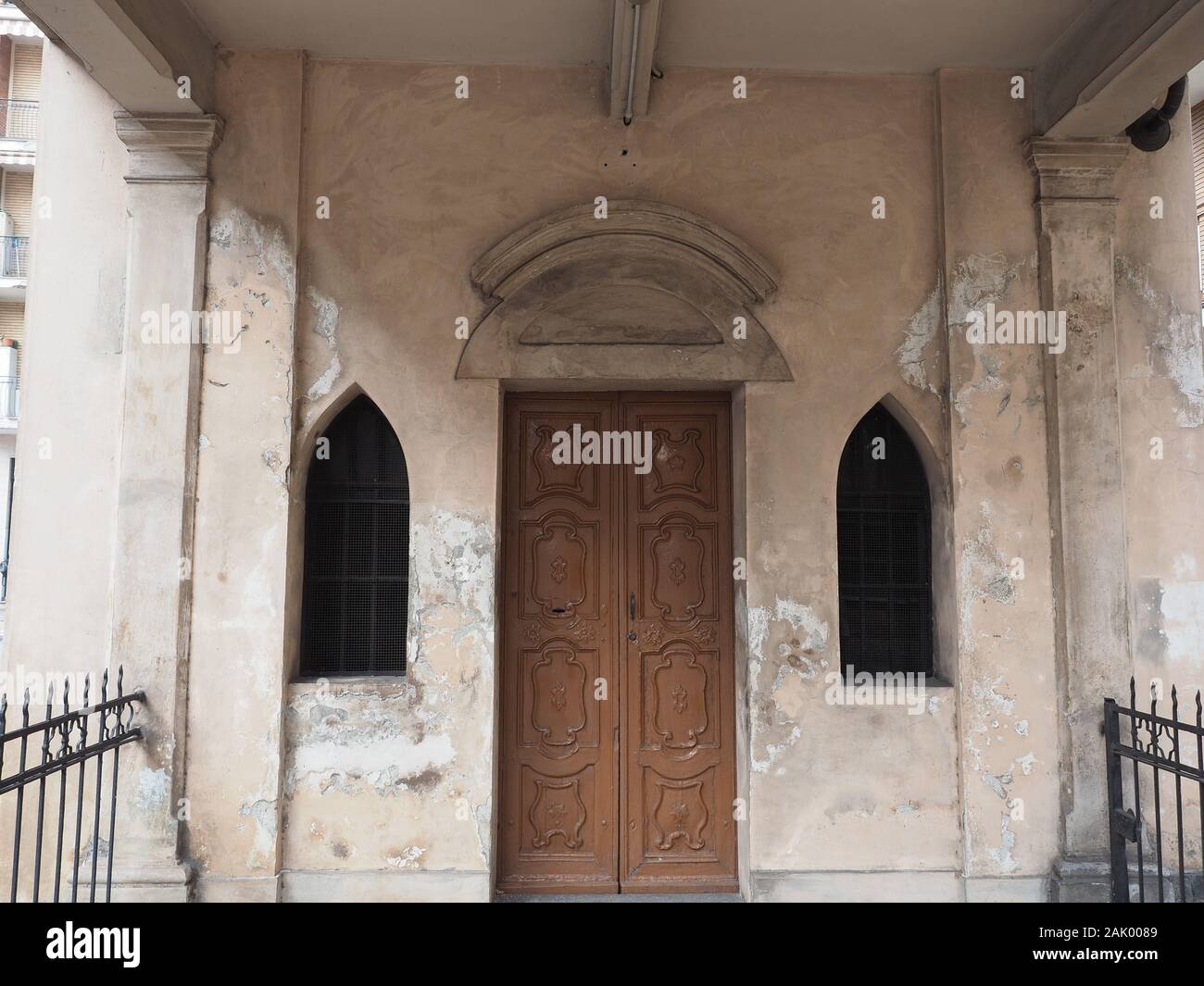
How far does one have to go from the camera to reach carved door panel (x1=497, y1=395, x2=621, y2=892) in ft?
15.1

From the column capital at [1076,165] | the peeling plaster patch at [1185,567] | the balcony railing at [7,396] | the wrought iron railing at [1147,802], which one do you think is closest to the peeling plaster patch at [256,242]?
the column capital at [1076,165]

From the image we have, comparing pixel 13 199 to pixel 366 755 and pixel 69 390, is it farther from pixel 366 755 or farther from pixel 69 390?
pixel 366 755

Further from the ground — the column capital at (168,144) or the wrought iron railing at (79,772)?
the column capital at (168,144)

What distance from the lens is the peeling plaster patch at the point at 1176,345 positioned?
A: 15.1 feet

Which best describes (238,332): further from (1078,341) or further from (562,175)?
(1078,341)

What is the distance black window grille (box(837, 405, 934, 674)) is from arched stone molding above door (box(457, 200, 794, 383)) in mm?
750

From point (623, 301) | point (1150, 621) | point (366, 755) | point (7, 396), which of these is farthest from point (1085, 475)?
point (7, 396)

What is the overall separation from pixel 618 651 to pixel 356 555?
1590 millimetres

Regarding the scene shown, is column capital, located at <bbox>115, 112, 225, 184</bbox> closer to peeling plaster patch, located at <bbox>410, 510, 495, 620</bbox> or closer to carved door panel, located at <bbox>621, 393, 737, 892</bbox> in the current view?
peeling plaster patch, located at <bbox>410, 510, 495, 620</bbox>

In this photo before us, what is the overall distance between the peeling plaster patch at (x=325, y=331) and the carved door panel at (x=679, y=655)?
65.1 inches

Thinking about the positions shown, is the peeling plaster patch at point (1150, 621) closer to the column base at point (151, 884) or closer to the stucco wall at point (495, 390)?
the stucco wall at point (495, 390)

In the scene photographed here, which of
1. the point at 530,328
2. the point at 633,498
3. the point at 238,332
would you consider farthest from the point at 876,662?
the point at 238,332

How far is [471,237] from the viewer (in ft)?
15.1

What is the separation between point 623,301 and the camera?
461 cm
